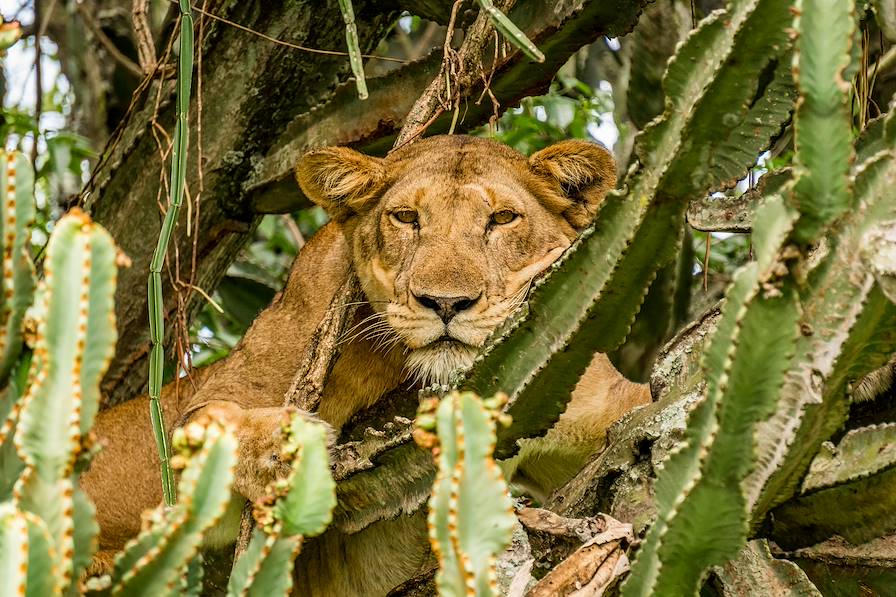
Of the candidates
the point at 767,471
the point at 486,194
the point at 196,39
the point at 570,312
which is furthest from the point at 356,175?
the point at 767,471

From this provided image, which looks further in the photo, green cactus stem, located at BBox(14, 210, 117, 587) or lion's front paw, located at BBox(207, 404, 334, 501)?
lion's front paw, located at BBox(207, 404, 334, 501)

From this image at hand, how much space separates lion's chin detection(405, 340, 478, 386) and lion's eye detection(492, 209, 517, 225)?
497 millimetres

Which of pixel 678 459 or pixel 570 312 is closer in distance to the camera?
pixel 678 459

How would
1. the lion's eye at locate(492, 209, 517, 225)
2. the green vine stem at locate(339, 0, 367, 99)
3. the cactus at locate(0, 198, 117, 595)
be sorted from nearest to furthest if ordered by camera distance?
the cactus at locate(0, 198, 117, 595), the green vine stem at locate(339, 0, 367, 99), the lion's eye at locate(492, 209, 517, 225)

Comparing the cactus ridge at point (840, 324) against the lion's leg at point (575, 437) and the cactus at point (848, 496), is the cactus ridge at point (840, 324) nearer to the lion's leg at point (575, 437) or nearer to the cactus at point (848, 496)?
the cactus at point (848, 496)

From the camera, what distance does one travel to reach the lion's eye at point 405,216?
365 centimetres

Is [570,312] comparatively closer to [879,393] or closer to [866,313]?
[866,313]

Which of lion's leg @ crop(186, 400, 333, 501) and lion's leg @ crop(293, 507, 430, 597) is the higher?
lion's leg @ crop(186, 400, 333, 501)

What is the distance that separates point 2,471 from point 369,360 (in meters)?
2.00

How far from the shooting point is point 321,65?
161 inches

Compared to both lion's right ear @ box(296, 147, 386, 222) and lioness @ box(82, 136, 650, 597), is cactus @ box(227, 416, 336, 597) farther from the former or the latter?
lion's right ear @ box(296, 147, 386, 222)

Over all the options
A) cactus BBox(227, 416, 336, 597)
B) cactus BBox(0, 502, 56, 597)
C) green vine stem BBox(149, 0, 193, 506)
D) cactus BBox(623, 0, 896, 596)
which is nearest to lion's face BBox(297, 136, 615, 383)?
green vine stem BBox(149, 0, 193, 506)

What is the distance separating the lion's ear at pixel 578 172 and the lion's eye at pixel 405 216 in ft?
1.46

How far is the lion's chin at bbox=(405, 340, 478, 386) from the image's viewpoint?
328 centimetres
